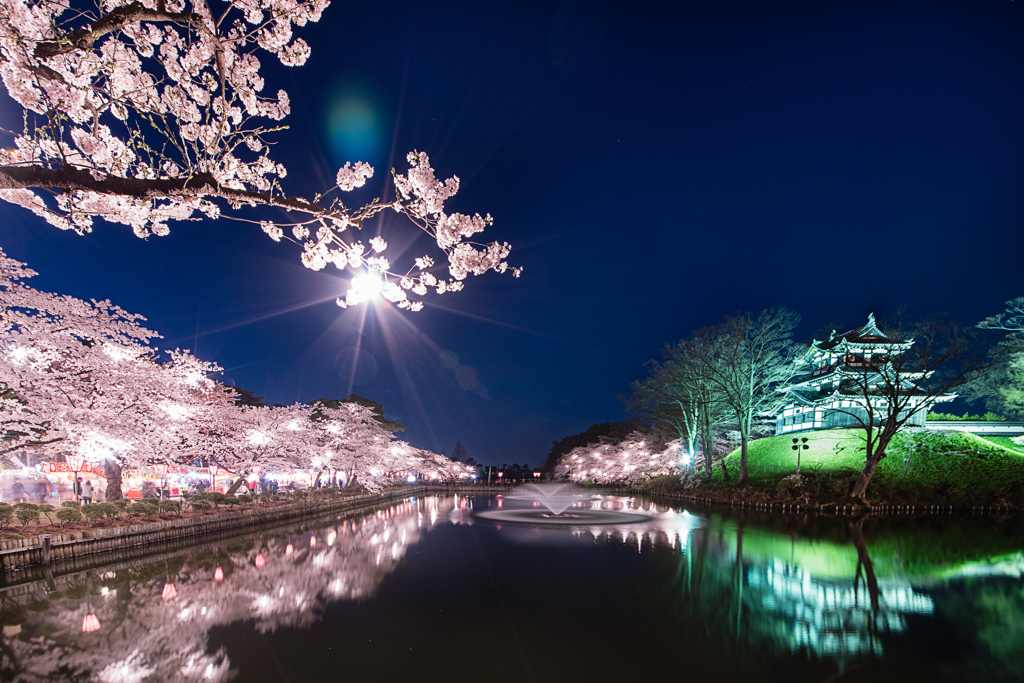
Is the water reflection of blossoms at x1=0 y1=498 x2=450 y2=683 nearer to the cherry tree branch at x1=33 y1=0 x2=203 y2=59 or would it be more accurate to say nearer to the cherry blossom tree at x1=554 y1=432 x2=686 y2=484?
the cherry tree branch at x1=33 y1=0 x2=203 y2=59

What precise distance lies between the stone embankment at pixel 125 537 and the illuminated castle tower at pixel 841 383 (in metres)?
37.9

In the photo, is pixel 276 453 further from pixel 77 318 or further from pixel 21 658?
pixel 21 658

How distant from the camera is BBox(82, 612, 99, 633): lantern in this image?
7617 millimetres

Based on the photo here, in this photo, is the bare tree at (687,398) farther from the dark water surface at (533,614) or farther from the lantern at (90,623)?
the lantern at (90,623)

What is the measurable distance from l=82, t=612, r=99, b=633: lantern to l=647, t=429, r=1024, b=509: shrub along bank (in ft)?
99.0

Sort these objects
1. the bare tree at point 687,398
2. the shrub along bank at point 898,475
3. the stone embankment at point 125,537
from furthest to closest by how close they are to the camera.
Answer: the bare tree at point 687,398 → the shrub along bank at point 898,475 → the stone embankment at point 125,537

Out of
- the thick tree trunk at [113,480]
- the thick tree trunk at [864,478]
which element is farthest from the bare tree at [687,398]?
the thick tree trunk at [113,480]

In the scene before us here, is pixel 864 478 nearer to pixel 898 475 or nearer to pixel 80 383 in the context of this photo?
pixel 898 475

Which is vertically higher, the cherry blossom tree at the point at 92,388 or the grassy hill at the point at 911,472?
the cherry blossom tree at the point at 92,388

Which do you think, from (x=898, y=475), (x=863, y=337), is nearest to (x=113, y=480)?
(x=898, y=475)

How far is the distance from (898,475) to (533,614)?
107 feet

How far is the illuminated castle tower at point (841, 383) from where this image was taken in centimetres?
3725

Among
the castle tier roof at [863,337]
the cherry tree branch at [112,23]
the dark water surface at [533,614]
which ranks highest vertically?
the castle tier roof at [863,337]

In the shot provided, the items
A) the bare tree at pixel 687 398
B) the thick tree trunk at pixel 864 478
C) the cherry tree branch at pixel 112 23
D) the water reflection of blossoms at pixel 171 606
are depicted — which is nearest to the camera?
the cherry tree branch at pixel 112 23
